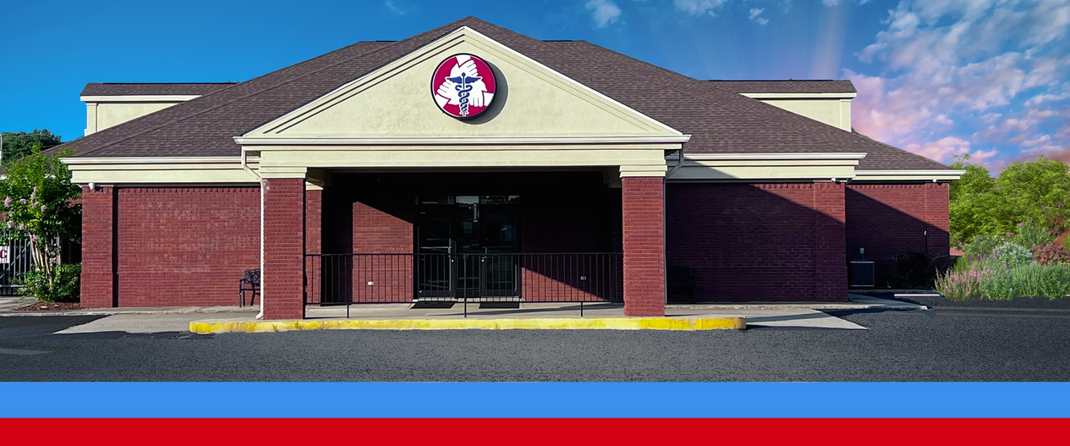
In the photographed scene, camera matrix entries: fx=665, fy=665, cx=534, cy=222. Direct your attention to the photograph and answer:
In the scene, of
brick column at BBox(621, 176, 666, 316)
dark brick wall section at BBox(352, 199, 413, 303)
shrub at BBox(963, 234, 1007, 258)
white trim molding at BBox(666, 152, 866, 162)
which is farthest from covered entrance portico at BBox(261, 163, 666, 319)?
shrub at BBox(963, 234, 1007, 258)

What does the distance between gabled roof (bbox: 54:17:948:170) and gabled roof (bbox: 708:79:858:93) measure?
2.93 m

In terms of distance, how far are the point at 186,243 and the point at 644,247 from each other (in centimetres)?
1041

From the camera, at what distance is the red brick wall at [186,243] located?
15016 mm

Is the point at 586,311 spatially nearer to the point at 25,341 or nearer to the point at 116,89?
the point at 25,341

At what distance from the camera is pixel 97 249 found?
584 inches

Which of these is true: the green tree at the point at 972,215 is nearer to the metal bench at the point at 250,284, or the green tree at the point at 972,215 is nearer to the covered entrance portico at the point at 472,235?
the covered entrance portico at the point at 472,235

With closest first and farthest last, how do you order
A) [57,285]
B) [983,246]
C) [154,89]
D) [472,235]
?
[57,285]
[472,235]
[983,246]
[154,89]

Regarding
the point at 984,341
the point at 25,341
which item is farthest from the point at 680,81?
the point at 25,341

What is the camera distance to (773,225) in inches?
Answer: 599

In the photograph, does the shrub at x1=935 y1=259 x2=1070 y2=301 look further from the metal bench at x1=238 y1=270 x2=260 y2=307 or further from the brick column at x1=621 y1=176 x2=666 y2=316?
the metal bench at x1=238 y1=270 x2=260 y2=307

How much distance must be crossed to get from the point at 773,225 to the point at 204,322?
1187cm

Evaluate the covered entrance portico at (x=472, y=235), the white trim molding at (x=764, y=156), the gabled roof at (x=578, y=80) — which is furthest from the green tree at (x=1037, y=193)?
the covered entrance portico at (x=472, y=235)

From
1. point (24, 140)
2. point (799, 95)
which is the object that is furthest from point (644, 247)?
point (24, 140)

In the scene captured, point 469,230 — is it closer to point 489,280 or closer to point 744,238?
point 489,280
